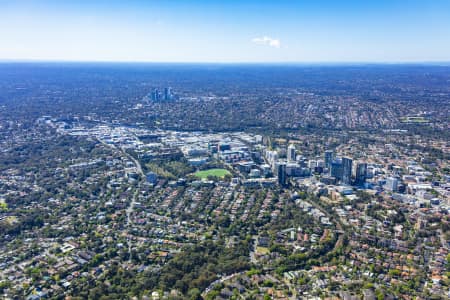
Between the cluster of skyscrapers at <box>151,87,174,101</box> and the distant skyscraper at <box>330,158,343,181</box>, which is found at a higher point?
the cluster of skyscrapers at <box>151,87,174,101</box>

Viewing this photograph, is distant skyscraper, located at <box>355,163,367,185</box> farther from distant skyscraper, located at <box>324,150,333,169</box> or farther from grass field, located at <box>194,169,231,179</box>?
grass field, located at <box>194,169,231,179</box>

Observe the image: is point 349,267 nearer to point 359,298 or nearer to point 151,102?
point 359,298

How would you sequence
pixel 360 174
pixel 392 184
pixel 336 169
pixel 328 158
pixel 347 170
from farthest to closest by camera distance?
1. pixel 328 158
2. pixel 336 169
3. pixel 360 174
4. pixel 347 170
5. pixel 392 184

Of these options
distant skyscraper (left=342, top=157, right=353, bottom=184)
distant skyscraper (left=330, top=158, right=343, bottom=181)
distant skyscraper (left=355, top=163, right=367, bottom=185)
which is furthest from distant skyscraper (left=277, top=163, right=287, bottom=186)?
distant skyscraper (left=355, top=163, right=367, bottom=185)

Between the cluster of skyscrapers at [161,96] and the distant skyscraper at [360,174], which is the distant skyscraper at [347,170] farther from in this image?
the cluster of skyscrapers at [161,96]

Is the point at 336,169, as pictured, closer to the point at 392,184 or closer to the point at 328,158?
the point at 328,158

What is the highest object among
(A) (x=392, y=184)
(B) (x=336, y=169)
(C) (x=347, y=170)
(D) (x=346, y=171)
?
(C) (x=347, y=170)

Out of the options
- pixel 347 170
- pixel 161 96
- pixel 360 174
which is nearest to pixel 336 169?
pixel 347 170

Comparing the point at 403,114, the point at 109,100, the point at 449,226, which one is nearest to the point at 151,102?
the point at 109,100

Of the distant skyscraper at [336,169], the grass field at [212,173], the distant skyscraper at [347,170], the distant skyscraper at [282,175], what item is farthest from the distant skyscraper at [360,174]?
the grass field at [212,173]
